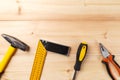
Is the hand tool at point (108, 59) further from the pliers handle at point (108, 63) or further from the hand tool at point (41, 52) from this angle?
the hand tool at point (41, 52)

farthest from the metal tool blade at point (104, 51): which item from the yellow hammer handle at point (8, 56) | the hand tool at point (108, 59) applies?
the yellow hammer handle at point (8, 56)

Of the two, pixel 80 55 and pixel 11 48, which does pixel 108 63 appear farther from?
pixel 11 48

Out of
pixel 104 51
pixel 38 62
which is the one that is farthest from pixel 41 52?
pixel 104 51

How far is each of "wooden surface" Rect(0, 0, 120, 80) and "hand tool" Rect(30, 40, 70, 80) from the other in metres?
0.02

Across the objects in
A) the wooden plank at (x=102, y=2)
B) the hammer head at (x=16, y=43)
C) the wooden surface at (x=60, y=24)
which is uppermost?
the wooden plank at (x=102, y=2)

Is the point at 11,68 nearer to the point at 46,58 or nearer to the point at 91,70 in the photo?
the point at 46,58

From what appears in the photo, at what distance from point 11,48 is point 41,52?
0.13 metres

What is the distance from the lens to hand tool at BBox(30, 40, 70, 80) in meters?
1.20

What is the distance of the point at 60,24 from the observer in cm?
122

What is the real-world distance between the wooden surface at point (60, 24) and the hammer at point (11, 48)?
22 mm

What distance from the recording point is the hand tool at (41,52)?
1.20 metres

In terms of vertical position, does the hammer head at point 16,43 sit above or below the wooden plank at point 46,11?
below

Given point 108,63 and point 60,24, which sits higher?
point 60,24

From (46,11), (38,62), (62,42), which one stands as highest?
(46,11)
